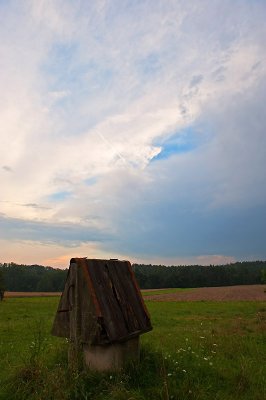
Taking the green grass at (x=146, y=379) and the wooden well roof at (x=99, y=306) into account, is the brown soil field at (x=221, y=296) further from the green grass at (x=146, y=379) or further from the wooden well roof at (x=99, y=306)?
the wooden well roof at (x=99, y=306)

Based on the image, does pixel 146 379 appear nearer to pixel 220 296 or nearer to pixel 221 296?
pixel 221 296

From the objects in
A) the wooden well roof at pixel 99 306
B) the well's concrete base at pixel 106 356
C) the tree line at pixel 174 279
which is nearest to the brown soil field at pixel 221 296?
the wooden well roof at pixel 99 306

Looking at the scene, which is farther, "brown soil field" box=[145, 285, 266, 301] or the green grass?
"brown soil field" box=[145, 285, 266, 301]

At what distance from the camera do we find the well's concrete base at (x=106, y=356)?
293 inches

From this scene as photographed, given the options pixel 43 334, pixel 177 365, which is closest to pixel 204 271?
pixel 43 334

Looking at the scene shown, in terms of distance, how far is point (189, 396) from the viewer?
6660 mm

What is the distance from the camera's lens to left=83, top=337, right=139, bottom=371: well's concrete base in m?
7.43

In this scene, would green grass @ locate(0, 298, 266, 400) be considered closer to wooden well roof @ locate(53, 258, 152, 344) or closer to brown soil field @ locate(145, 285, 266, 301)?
wooden well roof @ locate(53, 258, 152, 344)

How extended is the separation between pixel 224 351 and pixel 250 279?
10337 centimetres

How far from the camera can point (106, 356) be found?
24.4 ft

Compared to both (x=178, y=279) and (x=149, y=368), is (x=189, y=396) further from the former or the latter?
(x=178, y=279)

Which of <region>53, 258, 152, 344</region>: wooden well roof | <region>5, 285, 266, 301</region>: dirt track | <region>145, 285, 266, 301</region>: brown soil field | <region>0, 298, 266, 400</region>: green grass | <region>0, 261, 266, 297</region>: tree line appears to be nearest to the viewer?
<region>0, 298, 266, 400</region>: green grass

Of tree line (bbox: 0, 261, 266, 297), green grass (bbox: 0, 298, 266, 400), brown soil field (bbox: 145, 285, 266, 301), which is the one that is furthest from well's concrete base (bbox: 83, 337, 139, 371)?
tree line (bbox: 0, 261, 266, 297)

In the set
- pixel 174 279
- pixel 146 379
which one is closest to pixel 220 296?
pixel 146 379
